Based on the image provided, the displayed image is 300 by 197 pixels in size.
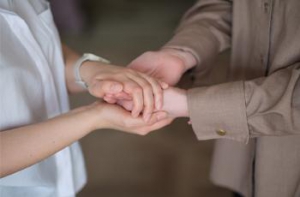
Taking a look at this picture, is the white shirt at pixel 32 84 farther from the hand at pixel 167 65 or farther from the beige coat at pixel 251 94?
the beige coat at pixel 251 94

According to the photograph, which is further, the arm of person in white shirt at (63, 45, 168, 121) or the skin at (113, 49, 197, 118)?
the skin at (113, 49, 197, 118)

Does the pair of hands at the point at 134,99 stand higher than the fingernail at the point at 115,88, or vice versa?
the fingernail at the point at 115,88

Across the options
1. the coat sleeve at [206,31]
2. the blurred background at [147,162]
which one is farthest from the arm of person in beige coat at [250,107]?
the blurred background at [147,162]

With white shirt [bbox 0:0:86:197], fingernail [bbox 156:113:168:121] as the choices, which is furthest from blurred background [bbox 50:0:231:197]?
fingernail [bbox 156:113:168:121]

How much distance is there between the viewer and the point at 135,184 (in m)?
1.97

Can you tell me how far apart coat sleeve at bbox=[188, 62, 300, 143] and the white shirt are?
333 millimetres

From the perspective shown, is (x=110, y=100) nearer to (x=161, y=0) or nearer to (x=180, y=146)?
(x=180, y=146)

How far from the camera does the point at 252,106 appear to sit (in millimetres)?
816

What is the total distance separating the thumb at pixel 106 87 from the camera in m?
0.86

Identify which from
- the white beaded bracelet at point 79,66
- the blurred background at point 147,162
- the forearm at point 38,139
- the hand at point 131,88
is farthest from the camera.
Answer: the blurred background at point 147,162

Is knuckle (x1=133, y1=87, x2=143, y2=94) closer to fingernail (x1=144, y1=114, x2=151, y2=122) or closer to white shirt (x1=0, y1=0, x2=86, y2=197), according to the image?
fingernail (x1=144, y1=114, x2=151, y2=122)

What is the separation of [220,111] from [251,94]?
7 cm

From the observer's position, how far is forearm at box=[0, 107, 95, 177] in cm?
77

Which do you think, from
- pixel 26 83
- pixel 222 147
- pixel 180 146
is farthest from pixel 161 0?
pixel 26 83
